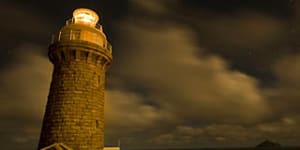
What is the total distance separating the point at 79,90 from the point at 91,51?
2819mm

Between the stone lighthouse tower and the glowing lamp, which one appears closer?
the stone lighthouse tower

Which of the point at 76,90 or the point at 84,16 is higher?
the point at 84,16

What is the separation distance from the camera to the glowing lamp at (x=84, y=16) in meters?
17.8

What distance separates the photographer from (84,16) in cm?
1788

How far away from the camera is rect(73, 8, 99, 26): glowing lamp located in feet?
58.5

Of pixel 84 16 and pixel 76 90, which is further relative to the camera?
pixel 84 16

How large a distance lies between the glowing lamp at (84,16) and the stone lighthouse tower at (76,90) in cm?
45

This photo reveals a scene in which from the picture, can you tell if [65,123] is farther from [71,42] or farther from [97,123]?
[71,42]

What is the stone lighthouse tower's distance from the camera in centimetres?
1476

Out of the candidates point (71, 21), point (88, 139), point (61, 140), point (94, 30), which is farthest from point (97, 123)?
point (71, 21)

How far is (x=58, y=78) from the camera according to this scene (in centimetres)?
1582

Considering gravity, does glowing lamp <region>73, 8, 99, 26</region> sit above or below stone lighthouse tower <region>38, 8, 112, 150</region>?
above

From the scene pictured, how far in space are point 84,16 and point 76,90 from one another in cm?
603

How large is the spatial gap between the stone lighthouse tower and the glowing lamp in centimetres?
45
